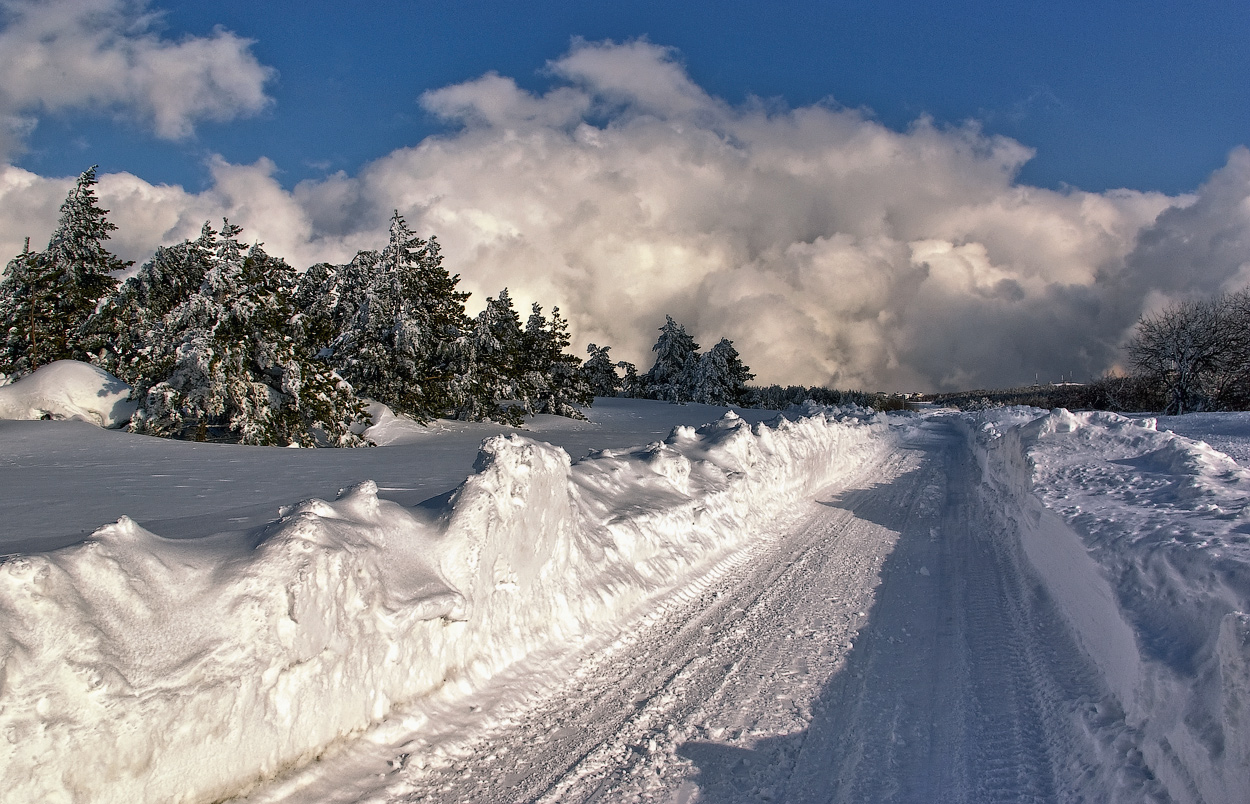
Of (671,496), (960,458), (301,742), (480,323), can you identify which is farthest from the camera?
(480,323)

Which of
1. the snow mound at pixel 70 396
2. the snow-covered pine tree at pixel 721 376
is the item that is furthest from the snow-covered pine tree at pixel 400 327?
the snow-covered pine tree at pixel 721 376

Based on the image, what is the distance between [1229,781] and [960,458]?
19.4 metres

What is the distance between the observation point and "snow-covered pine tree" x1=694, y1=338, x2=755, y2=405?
175ft

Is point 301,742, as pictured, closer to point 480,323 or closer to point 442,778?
point 442,778

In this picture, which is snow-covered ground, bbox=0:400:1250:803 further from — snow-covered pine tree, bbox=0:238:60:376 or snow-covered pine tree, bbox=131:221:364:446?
snow-covered pine tree, bbox=0:238:60:376

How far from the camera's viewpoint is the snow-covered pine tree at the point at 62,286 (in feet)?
82.7

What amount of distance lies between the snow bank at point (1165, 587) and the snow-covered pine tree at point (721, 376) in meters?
43.3

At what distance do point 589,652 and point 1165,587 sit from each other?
412 centimetres

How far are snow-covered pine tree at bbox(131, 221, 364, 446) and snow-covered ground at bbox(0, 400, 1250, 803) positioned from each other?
839 cm

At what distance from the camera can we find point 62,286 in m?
27.1

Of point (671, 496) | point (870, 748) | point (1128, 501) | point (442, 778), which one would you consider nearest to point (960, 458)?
point (1128, 501)

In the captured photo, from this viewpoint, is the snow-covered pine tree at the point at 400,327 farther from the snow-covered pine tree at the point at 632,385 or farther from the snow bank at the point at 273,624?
the snow-covered pine tree at the point at 632,385

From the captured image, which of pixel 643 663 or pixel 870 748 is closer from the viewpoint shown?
pixel 870 748

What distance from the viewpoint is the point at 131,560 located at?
3020 millimetres
